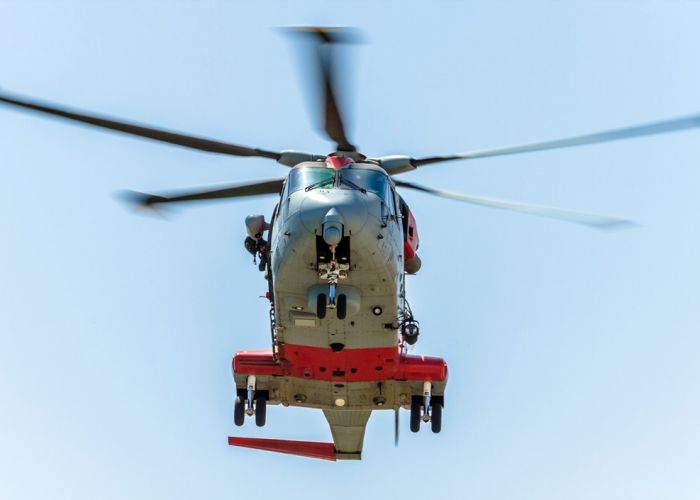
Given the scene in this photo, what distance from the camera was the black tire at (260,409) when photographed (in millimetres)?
23094

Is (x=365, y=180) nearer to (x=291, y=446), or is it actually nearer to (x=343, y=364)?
(x=343, y=364)

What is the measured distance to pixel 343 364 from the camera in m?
22.1

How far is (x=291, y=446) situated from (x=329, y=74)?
30.1 ft

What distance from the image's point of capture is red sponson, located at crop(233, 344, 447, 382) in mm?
21891

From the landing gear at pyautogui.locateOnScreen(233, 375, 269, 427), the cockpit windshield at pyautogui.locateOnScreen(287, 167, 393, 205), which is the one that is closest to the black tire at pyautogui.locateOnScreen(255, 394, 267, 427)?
the landing gear at pyautogui.locateOnScreen(233, 375, 269, 427)

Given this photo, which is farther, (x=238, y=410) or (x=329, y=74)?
(x=238, y=410)

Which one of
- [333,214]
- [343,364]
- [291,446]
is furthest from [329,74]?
[291,446]

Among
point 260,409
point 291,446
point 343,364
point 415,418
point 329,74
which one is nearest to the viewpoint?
point 329,74

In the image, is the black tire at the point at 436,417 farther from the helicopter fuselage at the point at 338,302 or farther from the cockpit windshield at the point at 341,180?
the cockpit windshield at the point at 341,180

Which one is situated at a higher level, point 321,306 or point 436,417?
point 321,306

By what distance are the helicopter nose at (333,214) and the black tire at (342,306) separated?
117 cm

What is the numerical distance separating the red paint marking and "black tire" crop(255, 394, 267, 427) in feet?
5.78

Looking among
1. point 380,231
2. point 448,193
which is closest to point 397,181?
point 448,193

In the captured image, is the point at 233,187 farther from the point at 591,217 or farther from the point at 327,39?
the point at 591,217
